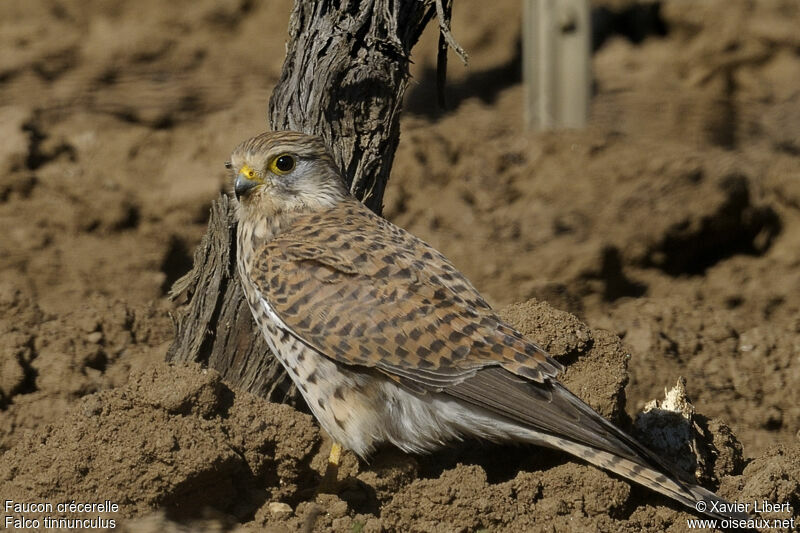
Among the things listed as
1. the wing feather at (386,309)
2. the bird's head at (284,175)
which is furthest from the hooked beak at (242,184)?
the wing feather at (386,309)

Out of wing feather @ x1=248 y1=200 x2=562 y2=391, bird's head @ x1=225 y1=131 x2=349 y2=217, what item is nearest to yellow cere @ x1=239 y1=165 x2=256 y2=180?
bird's head @ x1=225 y1=131 x2=349 y2=217

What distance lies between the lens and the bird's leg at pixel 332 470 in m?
3.99

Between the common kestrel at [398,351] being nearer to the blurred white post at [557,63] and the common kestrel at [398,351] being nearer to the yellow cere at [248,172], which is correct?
the yellow cere at [248,172]

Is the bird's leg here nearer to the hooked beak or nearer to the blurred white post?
the hooked beak

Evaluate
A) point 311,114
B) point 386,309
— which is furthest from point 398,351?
point 311,114

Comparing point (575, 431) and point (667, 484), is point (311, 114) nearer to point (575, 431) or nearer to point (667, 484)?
point (575, 431)

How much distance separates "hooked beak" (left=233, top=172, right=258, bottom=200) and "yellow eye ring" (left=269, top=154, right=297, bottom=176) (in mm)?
100

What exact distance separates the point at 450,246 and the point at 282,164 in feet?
7.30

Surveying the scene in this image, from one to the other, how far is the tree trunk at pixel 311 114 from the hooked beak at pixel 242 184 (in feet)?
0.38

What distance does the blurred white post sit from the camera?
7.78m

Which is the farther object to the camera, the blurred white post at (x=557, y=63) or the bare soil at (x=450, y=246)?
the blurred white post at (x=557, y=63)

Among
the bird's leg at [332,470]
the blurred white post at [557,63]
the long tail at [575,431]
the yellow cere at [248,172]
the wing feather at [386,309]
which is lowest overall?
the bird's leg at [332,470]

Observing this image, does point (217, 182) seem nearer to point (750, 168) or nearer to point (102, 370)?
point (102, 370)

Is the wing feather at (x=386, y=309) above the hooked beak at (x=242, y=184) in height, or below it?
below
